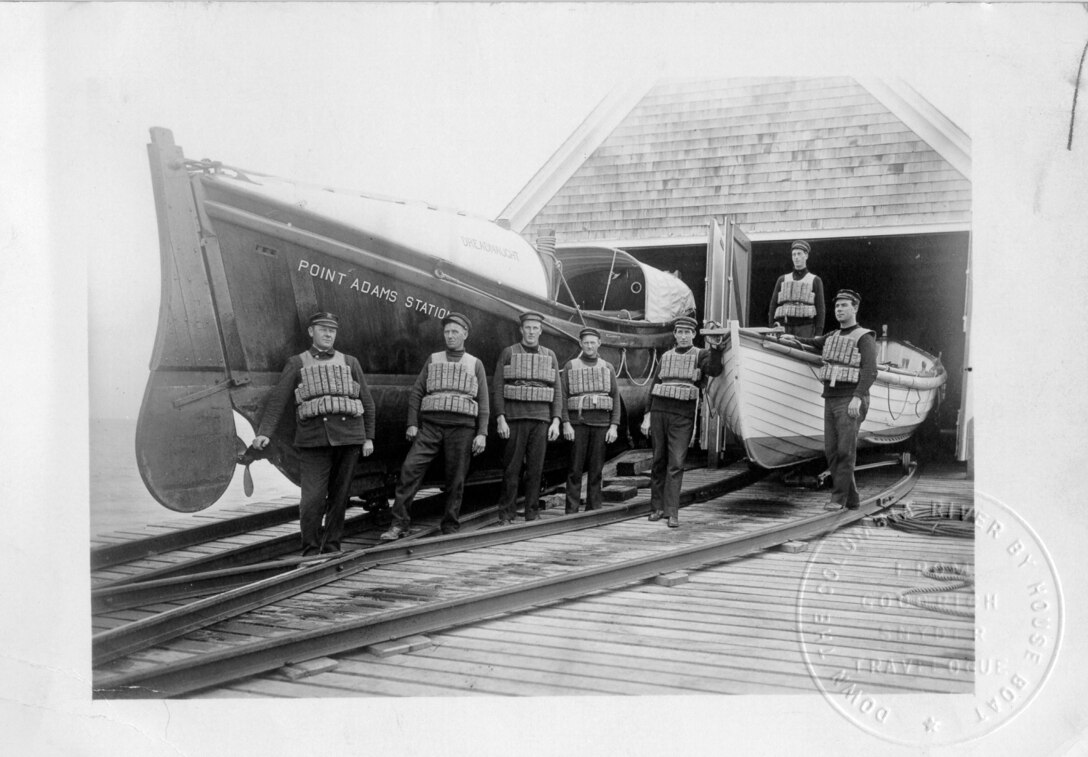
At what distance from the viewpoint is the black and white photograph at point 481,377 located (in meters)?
3.46

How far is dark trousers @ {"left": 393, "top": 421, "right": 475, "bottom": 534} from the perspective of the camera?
501 centimetres

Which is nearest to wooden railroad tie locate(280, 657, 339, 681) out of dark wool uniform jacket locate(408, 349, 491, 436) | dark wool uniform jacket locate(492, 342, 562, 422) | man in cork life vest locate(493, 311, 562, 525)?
dark wool uniform jacket locate(408, 349, 491, 436)

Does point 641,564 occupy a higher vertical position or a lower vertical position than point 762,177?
lower

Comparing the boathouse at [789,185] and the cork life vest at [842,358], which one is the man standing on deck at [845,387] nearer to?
the cork life vest at [842,358]

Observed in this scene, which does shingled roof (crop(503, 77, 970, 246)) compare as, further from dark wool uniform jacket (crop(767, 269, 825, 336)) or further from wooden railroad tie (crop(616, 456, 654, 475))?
wooden railroad tie (crop(616, 456, 654, 475))

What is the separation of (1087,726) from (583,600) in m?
2.66

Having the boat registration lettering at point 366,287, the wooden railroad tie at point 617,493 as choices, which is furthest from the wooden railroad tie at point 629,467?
the boat registration lettering at point 366,287

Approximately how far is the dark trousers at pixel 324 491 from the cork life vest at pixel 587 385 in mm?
1729

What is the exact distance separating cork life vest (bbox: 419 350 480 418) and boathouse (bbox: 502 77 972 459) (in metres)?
1.16

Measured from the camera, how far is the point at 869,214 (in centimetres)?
535

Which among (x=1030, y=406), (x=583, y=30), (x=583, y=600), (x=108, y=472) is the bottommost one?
(x=583, y=600)

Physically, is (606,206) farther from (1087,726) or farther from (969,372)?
(1087,726)

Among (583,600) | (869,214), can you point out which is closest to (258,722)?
(583,600)

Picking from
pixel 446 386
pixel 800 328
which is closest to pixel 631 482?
pixel 800 328
